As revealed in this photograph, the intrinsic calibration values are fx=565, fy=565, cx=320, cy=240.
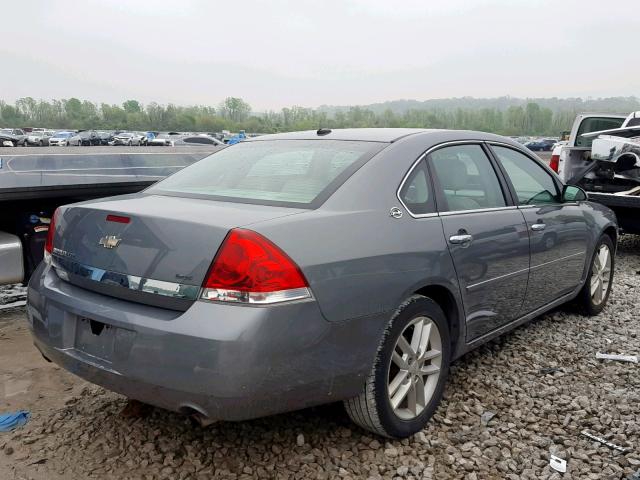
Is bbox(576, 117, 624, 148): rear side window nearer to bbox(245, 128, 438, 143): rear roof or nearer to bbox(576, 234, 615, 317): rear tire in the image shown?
bbox(576, 234, 615, 317): rear tire

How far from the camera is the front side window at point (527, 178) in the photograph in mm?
3666

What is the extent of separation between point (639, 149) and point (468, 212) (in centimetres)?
559

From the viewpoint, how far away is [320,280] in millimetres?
2197

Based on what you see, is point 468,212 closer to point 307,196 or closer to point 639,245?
point 307,196

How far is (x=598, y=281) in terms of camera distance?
15.5 feet

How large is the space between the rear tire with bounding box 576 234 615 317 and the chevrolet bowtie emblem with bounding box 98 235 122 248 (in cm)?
365

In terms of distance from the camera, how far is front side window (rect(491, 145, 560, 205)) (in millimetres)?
3666

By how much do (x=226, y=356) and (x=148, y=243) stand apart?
1.90 feet

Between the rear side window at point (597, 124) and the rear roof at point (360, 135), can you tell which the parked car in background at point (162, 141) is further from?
the rear roof at point (360, 135)

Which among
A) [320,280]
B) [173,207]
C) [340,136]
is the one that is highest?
[340,136]

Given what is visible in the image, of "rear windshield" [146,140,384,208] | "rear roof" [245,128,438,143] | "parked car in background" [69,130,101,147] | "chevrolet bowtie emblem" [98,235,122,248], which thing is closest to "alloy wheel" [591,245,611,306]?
"rear roof" [245,128,438,143]

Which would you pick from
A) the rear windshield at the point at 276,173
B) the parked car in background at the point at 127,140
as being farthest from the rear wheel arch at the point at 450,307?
the parked car in background at the point at 127,140

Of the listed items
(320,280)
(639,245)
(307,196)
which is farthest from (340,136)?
(639,245)

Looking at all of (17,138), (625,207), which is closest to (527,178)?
(625,207)
